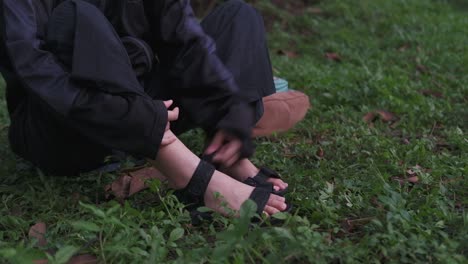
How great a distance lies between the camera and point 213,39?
6.70 feet

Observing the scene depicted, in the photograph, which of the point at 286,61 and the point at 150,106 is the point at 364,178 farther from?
the point at 286,61

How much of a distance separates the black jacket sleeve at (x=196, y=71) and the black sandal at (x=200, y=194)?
0.13 metres

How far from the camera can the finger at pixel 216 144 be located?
1812mm

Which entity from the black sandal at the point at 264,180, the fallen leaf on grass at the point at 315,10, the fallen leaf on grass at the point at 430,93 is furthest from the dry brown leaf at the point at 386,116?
the fallen leaf on grass at the point at 315,10

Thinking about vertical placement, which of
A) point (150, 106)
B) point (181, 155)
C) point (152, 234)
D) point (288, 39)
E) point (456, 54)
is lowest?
point (288, 39)

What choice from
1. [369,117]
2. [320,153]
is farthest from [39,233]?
[369,117]

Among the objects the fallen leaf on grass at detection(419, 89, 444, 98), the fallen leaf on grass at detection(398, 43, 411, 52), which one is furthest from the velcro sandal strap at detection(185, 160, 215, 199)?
the fallen leaf on grass at detection(398, 43, 411, 52)

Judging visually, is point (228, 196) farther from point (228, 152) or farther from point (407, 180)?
point (407, 180)

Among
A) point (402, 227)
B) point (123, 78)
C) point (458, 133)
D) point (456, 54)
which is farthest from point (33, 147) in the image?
point (456, 54)

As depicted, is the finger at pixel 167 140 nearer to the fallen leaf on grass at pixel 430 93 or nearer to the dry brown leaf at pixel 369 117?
the dry brown leaf at pixel 369 117

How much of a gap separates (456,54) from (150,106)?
2.69 meters

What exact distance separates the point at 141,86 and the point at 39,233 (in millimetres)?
476

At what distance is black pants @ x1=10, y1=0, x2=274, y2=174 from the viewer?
194 centimetres

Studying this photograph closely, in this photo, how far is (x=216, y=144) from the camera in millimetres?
1822
